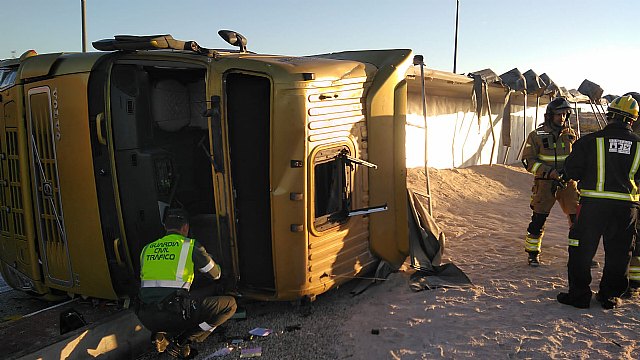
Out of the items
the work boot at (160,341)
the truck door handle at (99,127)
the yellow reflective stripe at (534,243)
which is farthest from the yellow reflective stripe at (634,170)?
the truck door handle at (99,127)

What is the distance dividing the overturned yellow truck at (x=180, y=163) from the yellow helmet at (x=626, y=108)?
7.17 ft

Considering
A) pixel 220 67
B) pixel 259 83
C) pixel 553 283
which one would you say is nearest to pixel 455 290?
pixel 553 283

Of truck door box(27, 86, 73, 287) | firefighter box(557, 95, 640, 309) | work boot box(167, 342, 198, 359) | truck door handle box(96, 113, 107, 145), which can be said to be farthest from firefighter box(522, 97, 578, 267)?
truck door box(27, 86, 73, 287)

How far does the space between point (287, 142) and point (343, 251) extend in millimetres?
1395

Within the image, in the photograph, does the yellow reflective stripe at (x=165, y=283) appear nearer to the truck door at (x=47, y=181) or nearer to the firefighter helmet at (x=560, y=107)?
the truck door at (x=47, y=181)

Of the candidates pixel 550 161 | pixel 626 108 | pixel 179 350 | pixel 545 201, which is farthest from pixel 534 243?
pixel 179 350

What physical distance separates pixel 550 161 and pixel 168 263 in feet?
14.9

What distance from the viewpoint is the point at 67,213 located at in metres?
4.64

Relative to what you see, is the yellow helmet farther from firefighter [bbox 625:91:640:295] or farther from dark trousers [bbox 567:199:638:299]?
firefighter [bbox 625:91:640:295]

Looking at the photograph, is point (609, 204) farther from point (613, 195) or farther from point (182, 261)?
point (182, 261)

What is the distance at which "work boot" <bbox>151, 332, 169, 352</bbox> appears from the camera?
3.77 m

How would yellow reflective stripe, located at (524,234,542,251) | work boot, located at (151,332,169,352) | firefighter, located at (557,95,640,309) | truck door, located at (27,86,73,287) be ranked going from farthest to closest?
yellow reflective stripe, located at (524,234,542,251) → truck door, located at (27,86,73,287) → firefighter, located at (557,95,640,309) → work boot, located at (151,332,169,352)

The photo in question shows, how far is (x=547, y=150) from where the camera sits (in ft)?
19.0

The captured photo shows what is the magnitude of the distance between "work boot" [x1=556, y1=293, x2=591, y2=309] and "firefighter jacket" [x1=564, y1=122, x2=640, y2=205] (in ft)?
3.19
